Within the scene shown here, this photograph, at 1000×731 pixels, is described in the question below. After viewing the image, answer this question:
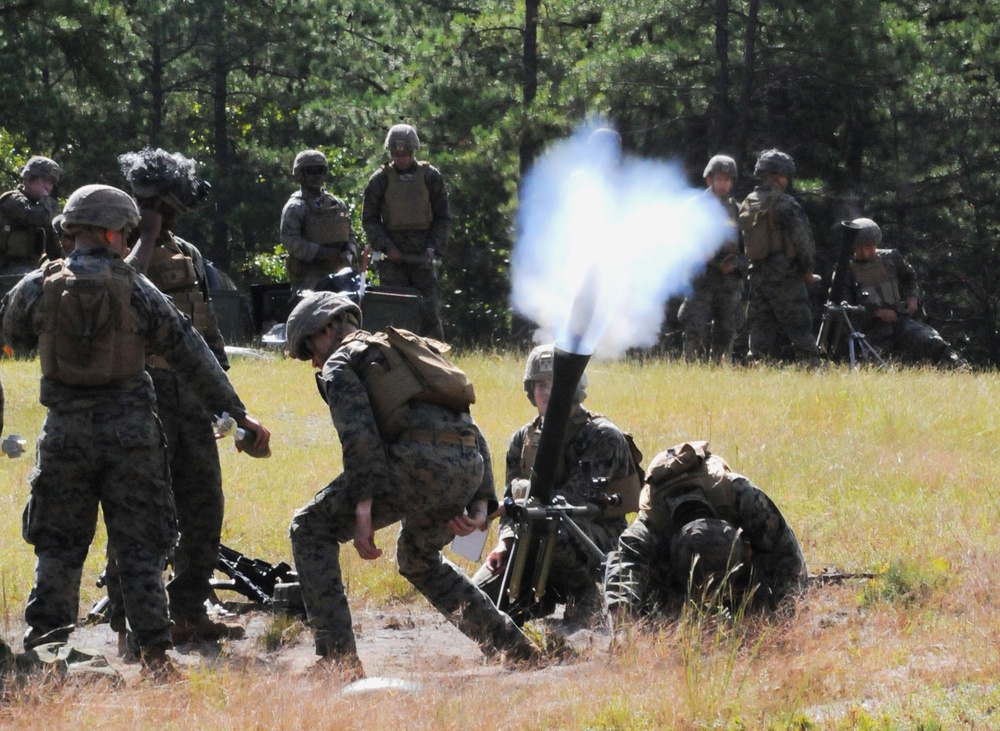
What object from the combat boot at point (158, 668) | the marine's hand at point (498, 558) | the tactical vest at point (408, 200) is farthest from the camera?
the tactical vest at point (408, 200)

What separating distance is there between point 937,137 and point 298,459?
14.7 m

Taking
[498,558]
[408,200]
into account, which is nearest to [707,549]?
[498,558]

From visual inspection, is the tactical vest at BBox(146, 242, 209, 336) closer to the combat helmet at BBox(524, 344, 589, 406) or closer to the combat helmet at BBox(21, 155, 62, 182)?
the combat helmet at BBox(524, 344, 589, 406)

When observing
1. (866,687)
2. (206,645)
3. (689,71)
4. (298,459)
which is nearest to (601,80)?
(689,71)

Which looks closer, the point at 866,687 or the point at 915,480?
the point at 866,687

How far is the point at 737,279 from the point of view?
15.1 meters

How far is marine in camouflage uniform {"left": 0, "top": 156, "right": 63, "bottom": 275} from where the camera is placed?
15.2 m

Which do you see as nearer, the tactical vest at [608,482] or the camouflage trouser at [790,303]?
the tactical vest at [608,482]

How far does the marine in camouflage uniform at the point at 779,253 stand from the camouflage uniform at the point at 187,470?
813cm

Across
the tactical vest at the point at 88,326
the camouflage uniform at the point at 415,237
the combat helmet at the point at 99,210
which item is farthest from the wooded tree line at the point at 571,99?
the tactical vest at the point at 88,326

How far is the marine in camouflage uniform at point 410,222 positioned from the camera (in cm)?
1406

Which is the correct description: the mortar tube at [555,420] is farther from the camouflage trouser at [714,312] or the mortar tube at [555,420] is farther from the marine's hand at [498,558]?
the camouflage trouser at [714,312]

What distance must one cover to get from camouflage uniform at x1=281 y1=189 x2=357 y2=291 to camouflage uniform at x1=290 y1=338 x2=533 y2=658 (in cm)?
711

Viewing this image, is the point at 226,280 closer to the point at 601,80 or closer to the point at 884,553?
the point at 601,80
